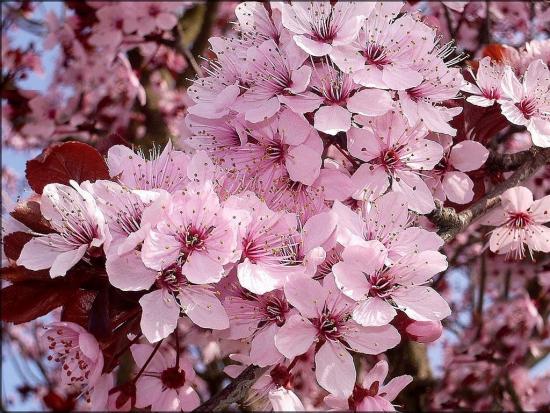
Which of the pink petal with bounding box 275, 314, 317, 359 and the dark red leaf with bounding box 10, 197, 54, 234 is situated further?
the dark red leaf with bounding box 10, 197, 54, 234

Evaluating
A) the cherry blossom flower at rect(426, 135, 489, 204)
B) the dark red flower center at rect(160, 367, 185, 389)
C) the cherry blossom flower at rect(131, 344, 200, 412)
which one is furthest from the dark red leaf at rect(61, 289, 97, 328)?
the cherry blossom flower at rect(426, 135, 489, 204)

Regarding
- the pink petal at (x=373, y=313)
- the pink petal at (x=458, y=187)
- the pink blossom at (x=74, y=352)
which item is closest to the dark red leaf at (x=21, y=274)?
the pink blossom at (x=74, y=352)

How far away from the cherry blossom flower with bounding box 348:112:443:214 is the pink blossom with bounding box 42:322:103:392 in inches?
28.1

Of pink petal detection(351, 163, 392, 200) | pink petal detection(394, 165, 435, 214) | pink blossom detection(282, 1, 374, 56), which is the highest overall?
pink blossom detection(282, 1, 374, 56)

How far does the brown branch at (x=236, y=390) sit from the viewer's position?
1.58 m

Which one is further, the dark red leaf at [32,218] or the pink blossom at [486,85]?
the pink blossom at [486,85]

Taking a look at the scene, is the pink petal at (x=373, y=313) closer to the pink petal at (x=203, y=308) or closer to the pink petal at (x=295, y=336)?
the pink petal at (x=295, y=336)

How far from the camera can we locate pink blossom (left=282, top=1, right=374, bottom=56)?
164 cm

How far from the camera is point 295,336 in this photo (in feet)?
4.75

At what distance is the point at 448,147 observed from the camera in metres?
1.89

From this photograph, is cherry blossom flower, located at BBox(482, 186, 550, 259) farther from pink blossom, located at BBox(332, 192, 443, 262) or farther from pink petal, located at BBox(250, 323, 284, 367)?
pink petal, located at BBox(250, 323, 284, 367)

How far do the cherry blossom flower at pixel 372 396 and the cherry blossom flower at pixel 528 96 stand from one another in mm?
793

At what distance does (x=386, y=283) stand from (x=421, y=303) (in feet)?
0.29

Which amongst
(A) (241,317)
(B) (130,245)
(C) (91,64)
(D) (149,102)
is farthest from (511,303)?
(B) (130,245)
